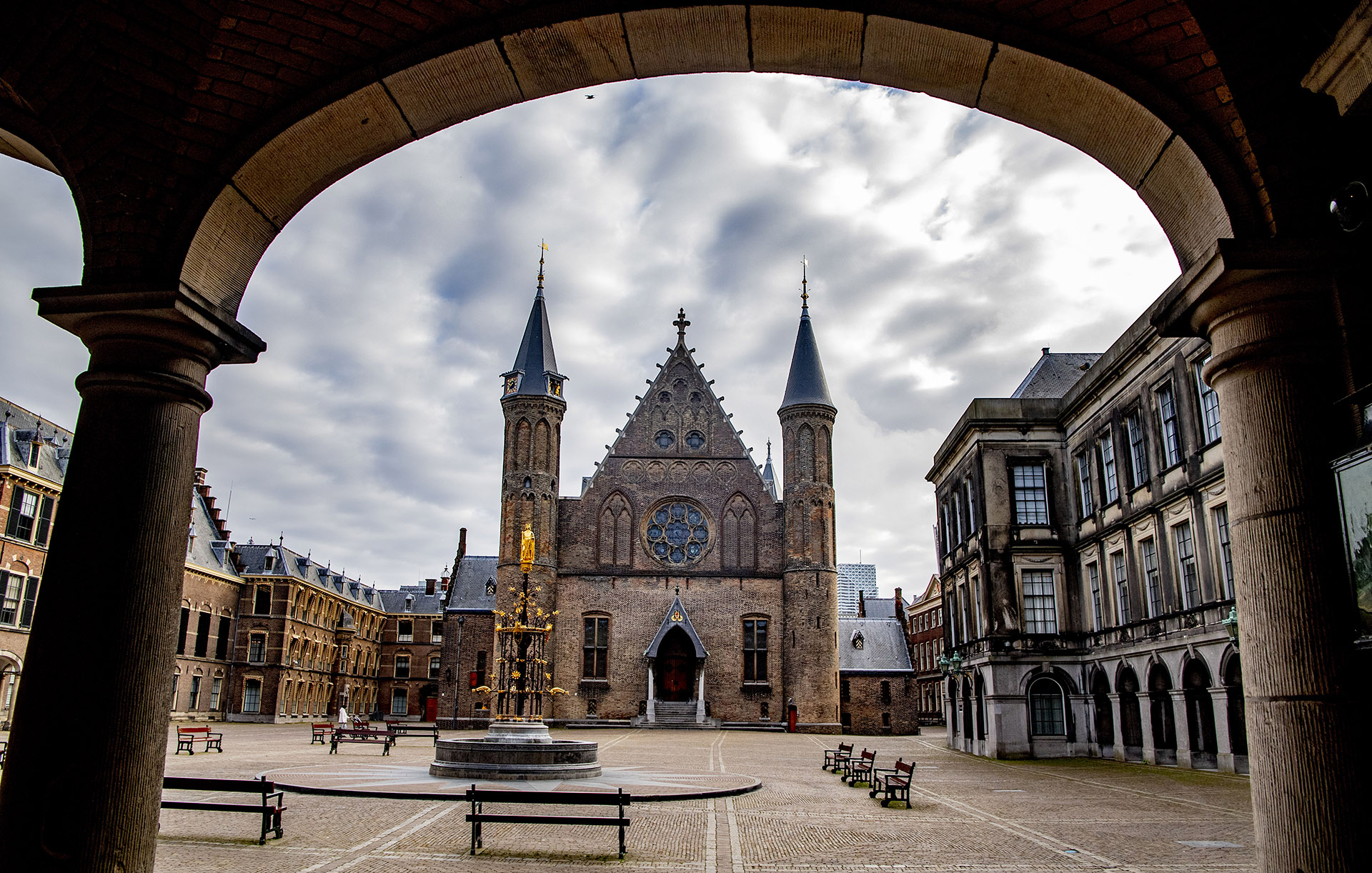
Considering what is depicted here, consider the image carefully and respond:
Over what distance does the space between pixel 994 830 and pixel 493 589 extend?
159 feet

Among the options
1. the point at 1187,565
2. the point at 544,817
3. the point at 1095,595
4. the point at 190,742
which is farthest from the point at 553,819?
the point at 1095,595

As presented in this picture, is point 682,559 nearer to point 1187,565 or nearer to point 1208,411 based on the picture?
point 1187,565

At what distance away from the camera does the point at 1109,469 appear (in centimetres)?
2652

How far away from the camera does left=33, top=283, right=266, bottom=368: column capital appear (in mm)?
5164

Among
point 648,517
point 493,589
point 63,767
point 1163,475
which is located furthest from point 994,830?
point 493,589

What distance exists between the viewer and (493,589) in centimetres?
5794

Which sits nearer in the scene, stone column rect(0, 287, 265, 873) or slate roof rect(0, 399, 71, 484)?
stone column rect(0, 287, 265, 873)

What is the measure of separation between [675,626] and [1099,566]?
22.3 meters

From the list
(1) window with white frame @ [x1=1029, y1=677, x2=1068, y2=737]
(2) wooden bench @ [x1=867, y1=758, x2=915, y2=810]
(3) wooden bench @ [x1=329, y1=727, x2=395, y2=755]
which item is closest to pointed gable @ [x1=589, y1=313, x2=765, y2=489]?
(3) wooden bench @ [x1=329, y1=727, x2=395, y2=755]

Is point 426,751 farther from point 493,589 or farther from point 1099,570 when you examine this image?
Result: point 493,589

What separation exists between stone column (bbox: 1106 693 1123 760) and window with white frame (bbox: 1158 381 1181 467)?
6.52m

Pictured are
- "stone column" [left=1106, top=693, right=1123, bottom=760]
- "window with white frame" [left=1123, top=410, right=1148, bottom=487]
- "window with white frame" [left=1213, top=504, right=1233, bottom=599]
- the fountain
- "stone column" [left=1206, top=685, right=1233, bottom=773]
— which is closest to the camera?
the fountain

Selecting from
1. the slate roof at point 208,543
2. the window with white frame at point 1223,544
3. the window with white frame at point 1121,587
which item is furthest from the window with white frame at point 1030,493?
the slate roof at point 208,543

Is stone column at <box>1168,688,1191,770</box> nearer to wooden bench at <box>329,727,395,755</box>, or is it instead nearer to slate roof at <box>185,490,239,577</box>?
wooden bench at <box>329,727,395,755</box>
